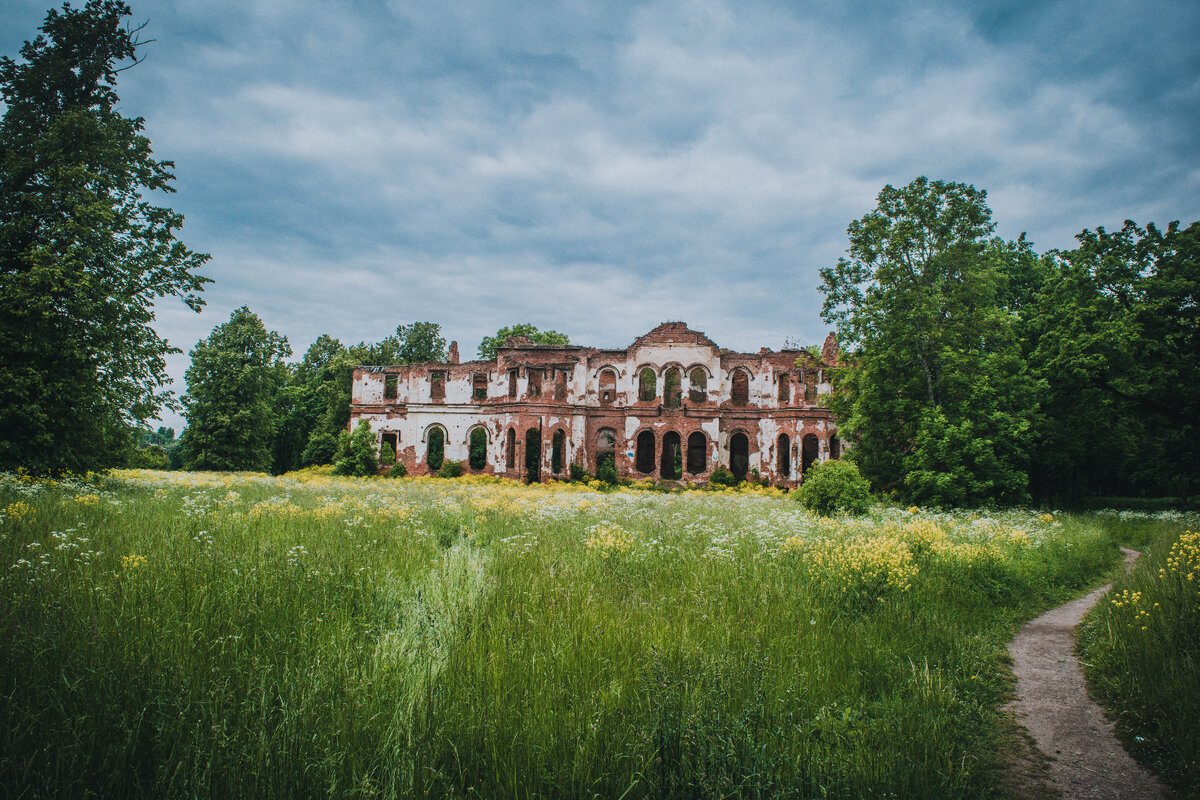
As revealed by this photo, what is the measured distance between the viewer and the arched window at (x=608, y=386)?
33.5 m

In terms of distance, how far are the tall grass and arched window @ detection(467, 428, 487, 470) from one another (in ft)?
105

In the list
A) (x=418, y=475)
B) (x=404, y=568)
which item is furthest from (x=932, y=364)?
(x=418, y=475)

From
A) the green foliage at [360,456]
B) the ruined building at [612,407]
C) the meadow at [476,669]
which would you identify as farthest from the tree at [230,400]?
the meadow at [476,669]

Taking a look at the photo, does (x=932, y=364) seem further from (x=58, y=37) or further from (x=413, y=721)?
(x=58, y=37)

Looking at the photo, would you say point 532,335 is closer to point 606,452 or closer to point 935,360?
point 606,452

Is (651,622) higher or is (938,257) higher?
(938,257)

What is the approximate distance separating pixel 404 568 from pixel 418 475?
29.7 m

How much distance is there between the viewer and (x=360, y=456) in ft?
112

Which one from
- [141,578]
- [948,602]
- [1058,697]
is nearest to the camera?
[141,578]

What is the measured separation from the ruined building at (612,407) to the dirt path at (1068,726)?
24.4 meters

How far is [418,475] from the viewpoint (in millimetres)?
34250

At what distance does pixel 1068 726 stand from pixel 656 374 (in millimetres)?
28768

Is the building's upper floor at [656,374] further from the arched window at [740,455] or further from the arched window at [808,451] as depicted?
the arched window at [740,455]

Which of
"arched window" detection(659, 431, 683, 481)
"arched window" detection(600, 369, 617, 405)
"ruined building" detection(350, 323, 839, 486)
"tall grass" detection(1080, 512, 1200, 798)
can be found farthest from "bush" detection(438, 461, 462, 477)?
"tall grass" detection(1080, 512, 1200, 798)
